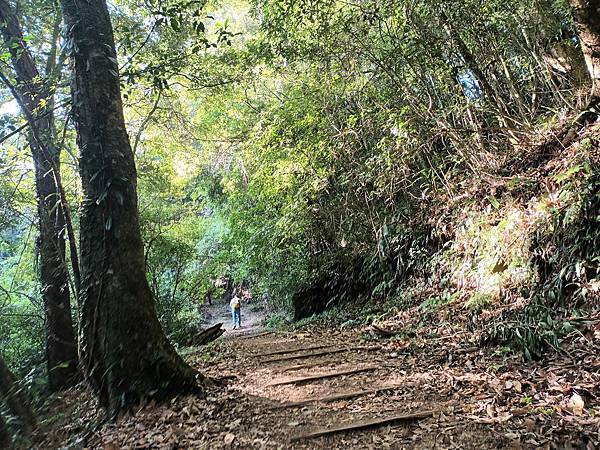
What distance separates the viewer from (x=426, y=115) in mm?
→ 7789

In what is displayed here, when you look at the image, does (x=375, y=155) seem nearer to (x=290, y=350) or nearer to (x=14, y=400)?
(x=290, y=350)

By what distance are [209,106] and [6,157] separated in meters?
7.04

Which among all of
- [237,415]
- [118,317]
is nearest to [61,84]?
[118,317]

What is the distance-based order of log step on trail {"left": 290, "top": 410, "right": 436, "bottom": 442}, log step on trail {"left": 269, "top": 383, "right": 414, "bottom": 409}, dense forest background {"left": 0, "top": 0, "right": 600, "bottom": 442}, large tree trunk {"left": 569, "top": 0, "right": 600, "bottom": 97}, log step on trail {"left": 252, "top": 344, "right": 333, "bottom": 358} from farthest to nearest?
1. log step on trail {"left": 252, "top": 344, "right": 333, "bottom": 358}
2. dense forest background {"left": 0, "top": 0, "right": 600, "bottom": 442}
3. large tree trunk {"left": 569, "top": 0, "right": 600, "bottom": 97}
4. log step on trail {"left": 269, "top": 383, "right": 414, "bottom": 409}
5. log step on trail {"left": 290, "top": 410, "right": 436, "bottom": 442}

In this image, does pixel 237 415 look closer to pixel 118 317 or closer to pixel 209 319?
pixel 118 317

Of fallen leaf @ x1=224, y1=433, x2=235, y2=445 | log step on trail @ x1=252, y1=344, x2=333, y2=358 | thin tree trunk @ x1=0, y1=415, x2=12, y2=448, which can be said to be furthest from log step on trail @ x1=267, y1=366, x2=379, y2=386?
thin tree trunk @ x1=0, y1=415, x2=12, y2=448

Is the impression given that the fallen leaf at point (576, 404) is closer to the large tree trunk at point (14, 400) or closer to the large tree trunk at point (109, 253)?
the large tree trunk at point (109, 253)

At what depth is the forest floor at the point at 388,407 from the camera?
129 inches

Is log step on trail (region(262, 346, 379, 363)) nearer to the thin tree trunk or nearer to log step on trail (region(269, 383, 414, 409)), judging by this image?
log step on trail (region(269, 383, 414, 409))

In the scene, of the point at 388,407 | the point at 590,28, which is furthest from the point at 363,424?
the point at 590,28

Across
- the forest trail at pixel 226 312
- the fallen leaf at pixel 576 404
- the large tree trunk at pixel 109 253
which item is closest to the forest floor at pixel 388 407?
the fallen leaf at pixel 576 404

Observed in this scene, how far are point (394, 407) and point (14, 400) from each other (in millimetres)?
3344

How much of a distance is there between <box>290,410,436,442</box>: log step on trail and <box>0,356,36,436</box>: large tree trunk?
227 centimetres

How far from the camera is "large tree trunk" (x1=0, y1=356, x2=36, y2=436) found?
10.5ft
